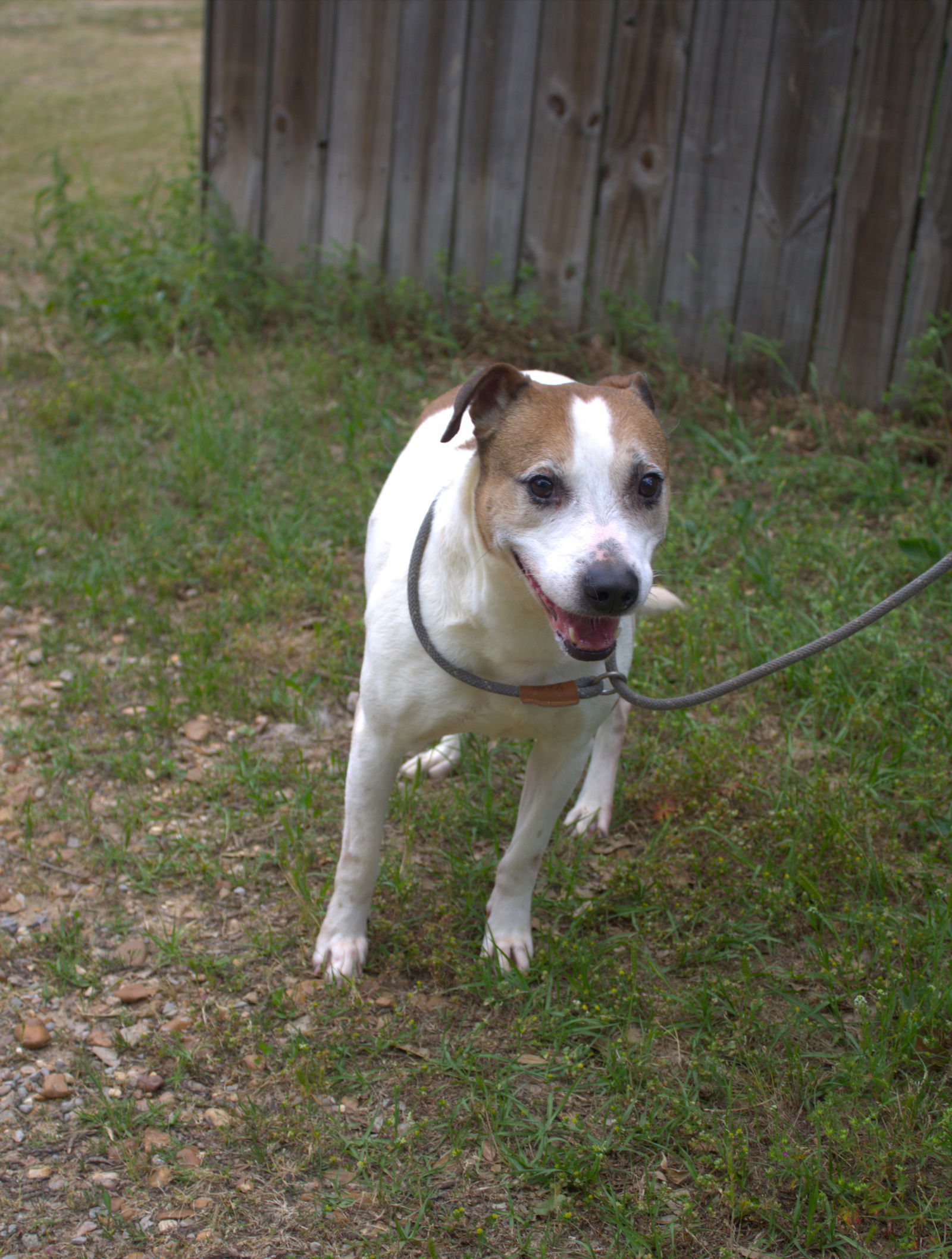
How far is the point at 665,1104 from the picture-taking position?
2.52 m

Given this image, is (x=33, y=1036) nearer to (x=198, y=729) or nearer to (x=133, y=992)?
(x=133, y=992)

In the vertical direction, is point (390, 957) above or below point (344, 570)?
below

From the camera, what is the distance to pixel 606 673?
8.30ft

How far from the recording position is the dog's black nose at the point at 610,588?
6.95ft

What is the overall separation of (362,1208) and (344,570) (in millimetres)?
2540

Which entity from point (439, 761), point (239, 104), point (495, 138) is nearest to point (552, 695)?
point (439, 761)

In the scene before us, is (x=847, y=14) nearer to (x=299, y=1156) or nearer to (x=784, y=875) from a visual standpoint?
(x=784, y=875)

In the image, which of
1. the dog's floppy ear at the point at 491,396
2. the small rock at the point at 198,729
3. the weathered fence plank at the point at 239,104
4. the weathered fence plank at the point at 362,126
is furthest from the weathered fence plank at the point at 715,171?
the dog's floppy ear at the point at 491,396

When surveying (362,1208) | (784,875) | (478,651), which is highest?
(478,651)

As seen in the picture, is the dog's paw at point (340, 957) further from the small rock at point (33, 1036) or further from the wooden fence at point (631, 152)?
the wooden fence at point (631, 152)

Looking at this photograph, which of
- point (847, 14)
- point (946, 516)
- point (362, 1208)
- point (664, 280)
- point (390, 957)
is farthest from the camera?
point (664, 280)

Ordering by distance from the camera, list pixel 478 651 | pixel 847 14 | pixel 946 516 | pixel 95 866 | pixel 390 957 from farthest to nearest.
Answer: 1. pixel 847 14
2. pixel 946 516
3. pixel 95 866
4. pixel 390 957
5. pixel 478 651

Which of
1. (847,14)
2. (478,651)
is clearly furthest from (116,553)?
(847,14)

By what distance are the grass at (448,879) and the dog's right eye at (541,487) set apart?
124 centimetres
